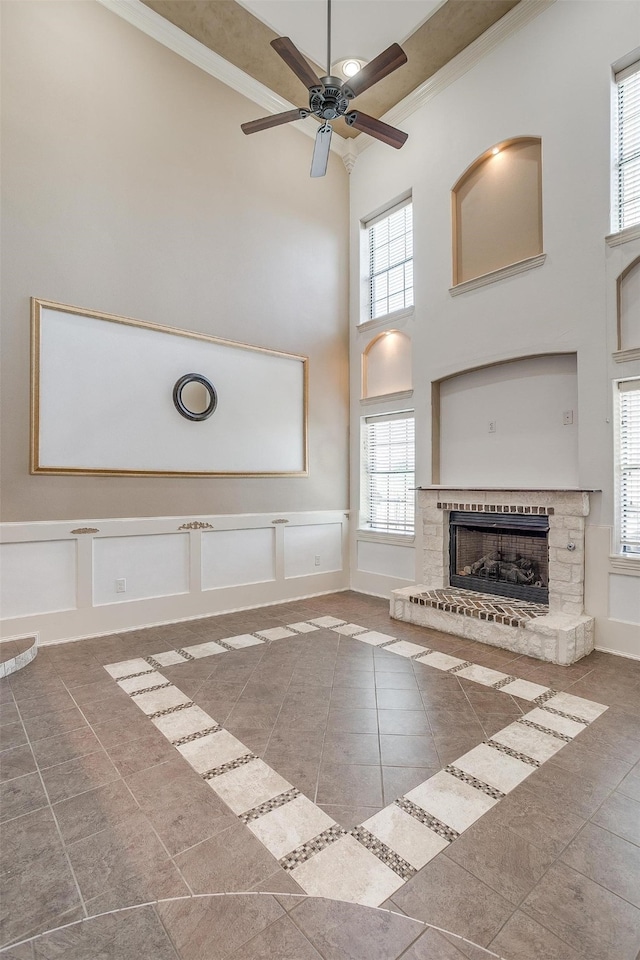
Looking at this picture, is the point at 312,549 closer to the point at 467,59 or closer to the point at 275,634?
the point at 275,634

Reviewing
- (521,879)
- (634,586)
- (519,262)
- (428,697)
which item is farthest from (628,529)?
(521,879)

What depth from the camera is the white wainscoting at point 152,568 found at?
158 inches

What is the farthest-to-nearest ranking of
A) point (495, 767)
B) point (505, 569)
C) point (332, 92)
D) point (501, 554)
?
1. point (501, 554)
2. point (505, 569)
3. point (332, 92)
4. point (495, 767)

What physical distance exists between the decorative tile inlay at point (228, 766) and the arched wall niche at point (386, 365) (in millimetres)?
4371

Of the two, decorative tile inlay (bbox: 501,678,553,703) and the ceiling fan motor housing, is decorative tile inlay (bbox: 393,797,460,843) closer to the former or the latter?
decorative tile inlay (bbox: 501,678,553,703)

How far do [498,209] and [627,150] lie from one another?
3.77 ft

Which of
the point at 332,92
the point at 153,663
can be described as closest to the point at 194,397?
the point at 153,663

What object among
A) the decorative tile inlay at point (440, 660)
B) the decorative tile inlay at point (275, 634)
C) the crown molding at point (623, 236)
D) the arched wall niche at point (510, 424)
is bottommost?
the decorative tile inlay at point (275, 634)

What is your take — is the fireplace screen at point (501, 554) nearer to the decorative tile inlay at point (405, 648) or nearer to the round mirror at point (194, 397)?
the decorative tile inlay at point (405, 648)

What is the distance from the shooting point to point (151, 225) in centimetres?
470

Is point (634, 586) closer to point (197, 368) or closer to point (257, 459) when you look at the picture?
point (257, 459)

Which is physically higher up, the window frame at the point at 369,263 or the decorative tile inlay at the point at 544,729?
the window frame at the point at 369,263

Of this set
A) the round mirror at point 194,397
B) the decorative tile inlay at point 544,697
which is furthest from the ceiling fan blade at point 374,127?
the decorative tile inlay at point 544,697

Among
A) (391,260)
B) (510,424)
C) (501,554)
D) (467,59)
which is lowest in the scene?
(501,554)
